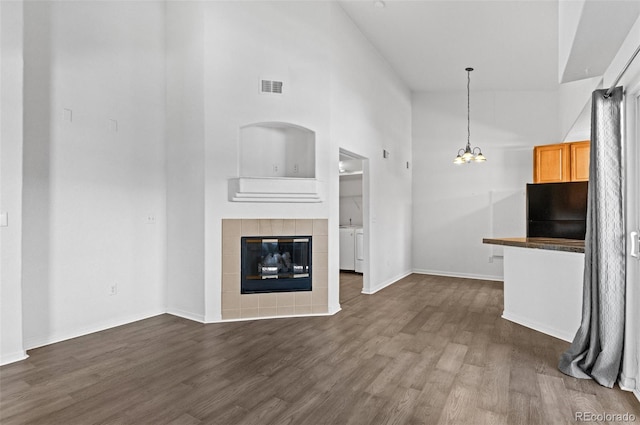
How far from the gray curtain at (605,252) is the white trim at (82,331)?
4167 millimetres

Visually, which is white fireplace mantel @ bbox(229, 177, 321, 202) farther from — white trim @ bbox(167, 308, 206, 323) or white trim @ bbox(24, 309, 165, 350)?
white trim @ bbox(24, 309, 165, 350)

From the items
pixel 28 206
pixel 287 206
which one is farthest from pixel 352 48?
pixel 28 206

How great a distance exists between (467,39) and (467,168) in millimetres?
2604

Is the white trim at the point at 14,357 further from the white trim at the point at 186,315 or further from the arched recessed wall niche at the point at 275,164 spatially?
the arched recessed wall niche at the point at 275,164

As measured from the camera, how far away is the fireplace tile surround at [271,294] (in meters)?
4.18

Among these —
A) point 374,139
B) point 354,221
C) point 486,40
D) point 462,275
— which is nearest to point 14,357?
point 374,139

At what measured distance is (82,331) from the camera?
3699 mm

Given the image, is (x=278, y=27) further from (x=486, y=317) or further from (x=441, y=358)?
(x=486, y=317)

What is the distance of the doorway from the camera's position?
5.62m

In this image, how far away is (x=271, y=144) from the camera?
4754mm

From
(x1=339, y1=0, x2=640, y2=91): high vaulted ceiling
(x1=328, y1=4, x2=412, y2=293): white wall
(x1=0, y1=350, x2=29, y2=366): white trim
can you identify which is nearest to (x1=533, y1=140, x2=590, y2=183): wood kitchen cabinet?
(x1=339, y1=0, x2=640, y2=91): high vaulted ceiling

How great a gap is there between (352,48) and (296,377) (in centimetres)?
428

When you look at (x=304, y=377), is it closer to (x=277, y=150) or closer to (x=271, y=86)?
(x=277, y=150)

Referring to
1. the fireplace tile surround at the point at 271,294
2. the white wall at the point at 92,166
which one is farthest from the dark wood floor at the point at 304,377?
the white wall at the point at 92,166
